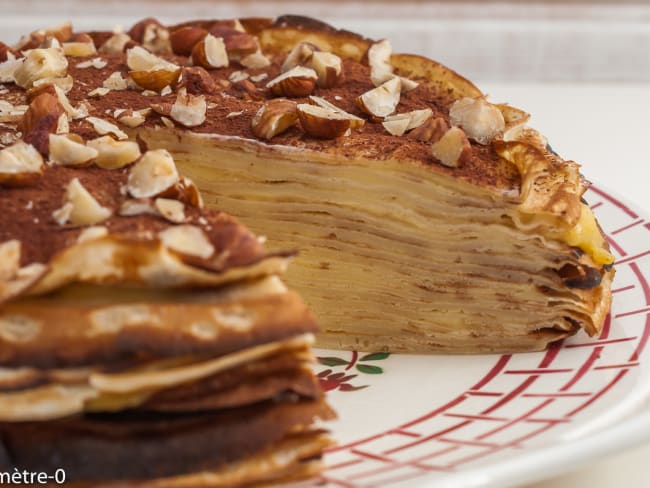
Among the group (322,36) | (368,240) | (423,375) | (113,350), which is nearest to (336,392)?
(423,375)

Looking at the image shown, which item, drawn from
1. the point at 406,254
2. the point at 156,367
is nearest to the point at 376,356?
the point at 406,254

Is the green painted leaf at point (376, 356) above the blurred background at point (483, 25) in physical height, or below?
below

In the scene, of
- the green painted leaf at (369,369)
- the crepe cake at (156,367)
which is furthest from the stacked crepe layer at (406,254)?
the crepe cake at (156,367)

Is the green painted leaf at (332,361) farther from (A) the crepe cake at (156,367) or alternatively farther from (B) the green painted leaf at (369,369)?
(A) the crepe cake at (156,367)

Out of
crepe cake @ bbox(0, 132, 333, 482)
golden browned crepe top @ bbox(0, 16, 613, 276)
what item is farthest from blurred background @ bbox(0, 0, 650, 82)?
crepe cake @ bbox(0, 132, 333, 482)

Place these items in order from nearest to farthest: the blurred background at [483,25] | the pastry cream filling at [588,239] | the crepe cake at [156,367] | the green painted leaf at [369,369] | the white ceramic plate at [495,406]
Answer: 1. the crepe cake at [156,367]
2. the white ceramic plate at [495,406]
3. the pastry cream filling at [588,239]
4. the green painted leaf at [369,369]
5. the blurred background at [483,25]

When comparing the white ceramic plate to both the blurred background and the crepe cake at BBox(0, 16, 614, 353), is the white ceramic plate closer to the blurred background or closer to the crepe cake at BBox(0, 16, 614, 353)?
the crepe cake at BBox(0, 16, 614, 353)
